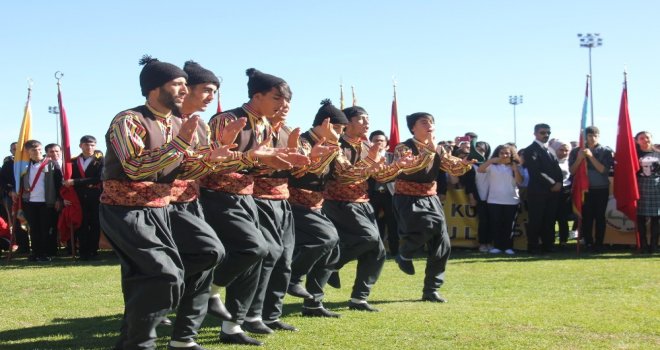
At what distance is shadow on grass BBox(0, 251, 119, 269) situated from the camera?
1270 centimetres

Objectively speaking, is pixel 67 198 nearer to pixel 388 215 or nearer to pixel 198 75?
pixel 388 215

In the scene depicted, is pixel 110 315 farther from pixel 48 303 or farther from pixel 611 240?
pixel 611 240

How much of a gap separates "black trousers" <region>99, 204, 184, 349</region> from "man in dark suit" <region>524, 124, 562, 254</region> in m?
9.43

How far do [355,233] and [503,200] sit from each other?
6545mm

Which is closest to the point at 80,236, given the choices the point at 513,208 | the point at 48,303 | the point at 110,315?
the point at 48,303

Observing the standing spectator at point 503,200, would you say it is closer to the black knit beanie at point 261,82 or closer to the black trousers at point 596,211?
the black trousers at point 596,211

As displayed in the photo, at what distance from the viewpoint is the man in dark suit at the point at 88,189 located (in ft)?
43.4

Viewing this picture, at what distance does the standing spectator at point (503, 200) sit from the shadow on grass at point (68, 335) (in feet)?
26.1

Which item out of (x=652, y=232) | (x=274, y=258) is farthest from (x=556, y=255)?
(x=274, y=258)

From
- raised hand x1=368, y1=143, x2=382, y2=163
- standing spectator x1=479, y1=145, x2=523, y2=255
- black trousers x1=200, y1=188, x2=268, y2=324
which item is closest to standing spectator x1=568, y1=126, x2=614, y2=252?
standing spectator x1=479, y1=145, x2=523, y2=255

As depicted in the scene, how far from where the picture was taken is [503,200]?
44.4 feet

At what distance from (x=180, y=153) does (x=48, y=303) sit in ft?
14.3

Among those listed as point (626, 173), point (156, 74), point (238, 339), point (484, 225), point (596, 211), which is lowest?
point (238, 339)

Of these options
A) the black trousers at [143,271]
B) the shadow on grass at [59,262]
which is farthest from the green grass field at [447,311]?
the black trousers at [143,271]
